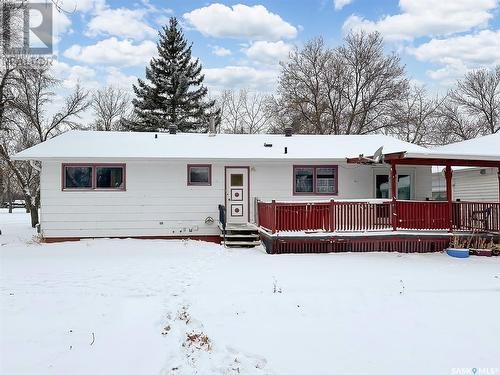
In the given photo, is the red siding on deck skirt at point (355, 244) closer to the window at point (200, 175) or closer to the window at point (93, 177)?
the window at point (200, 175)

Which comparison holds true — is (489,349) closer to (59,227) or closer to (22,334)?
(22,334)

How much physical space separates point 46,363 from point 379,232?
9188mm

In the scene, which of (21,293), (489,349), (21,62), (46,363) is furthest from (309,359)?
(21,62)

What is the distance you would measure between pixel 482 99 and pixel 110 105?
35.3m

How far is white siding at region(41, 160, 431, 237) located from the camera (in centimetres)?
1311

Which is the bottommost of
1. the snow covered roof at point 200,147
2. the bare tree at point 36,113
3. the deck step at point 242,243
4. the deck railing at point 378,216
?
the deck step at point 242,243

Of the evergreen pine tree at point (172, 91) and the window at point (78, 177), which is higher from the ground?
the evergreen pine tree at point (172, 91)

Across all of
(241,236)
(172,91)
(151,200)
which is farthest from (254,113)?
(241,236)

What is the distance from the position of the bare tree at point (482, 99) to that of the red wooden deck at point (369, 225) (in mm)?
26333

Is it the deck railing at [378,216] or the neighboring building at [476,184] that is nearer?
the deck railing at [378,216]

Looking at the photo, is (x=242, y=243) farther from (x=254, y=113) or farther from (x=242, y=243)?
(x=254, y=113)

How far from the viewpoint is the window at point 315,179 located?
559 inches

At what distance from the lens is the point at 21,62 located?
59.5 feet

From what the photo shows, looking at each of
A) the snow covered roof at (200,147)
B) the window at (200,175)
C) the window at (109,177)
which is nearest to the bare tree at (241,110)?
the snow covered roof at (200,147)
